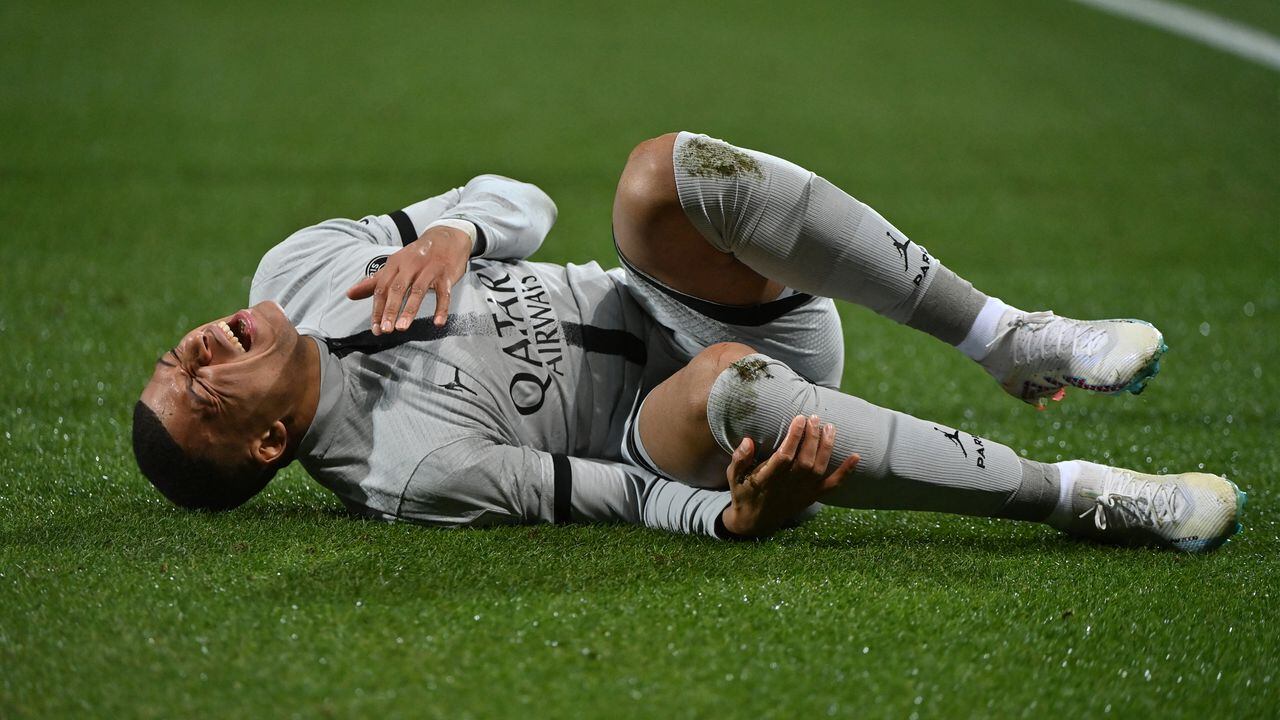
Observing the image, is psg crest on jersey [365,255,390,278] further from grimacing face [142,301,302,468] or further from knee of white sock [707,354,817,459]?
knee of white sock [707,354,817,459]

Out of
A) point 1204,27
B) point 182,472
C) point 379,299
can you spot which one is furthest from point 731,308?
point 1204,27

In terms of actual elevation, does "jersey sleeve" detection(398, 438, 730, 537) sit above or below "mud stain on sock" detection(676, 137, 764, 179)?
below

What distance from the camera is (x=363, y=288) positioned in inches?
70.5

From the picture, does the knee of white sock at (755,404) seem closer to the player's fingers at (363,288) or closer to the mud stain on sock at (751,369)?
the mud stain on sock at (751,369)

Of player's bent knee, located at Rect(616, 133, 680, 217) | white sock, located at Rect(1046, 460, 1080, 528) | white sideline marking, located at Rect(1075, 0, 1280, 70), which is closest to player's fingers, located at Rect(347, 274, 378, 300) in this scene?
player's bent knee, located at Rect(616, 133, 680, 217)

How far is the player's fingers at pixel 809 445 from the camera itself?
5.11 feet

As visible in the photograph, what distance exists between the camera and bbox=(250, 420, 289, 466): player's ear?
174 centimetres

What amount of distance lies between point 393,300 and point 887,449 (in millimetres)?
698

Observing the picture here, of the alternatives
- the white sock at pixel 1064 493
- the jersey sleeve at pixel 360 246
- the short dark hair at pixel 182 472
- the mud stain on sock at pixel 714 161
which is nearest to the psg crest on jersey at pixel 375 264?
the jersey sleeve at pixel 360 246

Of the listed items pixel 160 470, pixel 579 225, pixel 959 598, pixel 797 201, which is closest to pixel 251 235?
pixel 579 225

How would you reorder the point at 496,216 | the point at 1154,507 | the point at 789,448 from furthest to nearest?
the point at 496,216, the point at 1154,507, the point at 789,448

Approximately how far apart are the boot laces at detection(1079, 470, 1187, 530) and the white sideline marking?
5227 millimetres

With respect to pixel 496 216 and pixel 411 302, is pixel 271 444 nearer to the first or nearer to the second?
pixel 411 302

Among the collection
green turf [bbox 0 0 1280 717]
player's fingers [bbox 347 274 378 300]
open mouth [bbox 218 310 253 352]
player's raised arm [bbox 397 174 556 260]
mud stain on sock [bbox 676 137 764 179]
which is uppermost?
mud stain on sock [bbox 676 137 764 179]
